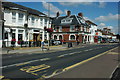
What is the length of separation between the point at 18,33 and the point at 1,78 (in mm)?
19512

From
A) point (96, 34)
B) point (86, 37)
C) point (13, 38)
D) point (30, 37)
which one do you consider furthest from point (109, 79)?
point (96, 34)

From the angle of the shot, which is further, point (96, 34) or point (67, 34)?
point (96, 34)

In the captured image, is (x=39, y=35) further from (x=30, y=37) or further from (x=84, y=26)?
(x=84, y=26)

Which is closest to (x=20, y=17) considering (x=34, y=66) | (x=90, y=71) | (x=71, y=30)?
(x=34, y=66)

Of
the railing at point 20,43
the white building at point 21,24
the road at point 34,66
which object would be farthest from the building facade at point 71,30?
the road at point 34,66

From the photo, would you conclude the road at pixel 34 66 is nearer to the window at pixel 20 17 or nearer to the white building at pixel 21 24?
the white building at pixel 21 24

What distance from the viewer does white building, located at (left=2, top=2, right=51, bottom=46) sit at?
22600mm

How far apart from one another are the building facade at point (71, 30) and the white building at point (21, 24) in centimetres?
1599

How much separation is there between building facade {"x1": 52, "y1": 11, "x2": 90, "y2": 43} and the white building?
1599 centimetres

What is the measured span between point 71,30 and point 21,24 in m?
23.4

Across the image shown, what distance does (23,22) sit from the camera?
2509 cm

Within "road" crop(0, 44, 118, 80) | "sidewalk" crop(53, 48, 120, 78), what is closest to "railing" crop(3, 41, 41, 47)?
"road" crop(0, 44, 118, 80)

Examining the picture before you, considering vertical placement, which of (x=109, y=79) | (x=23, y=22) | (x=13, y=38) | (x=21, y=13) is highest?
(x=21, y=13)

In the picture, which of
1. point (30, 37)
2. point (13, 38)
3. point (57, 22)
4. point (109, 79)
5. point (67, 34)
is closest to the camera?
point (109, 79)
